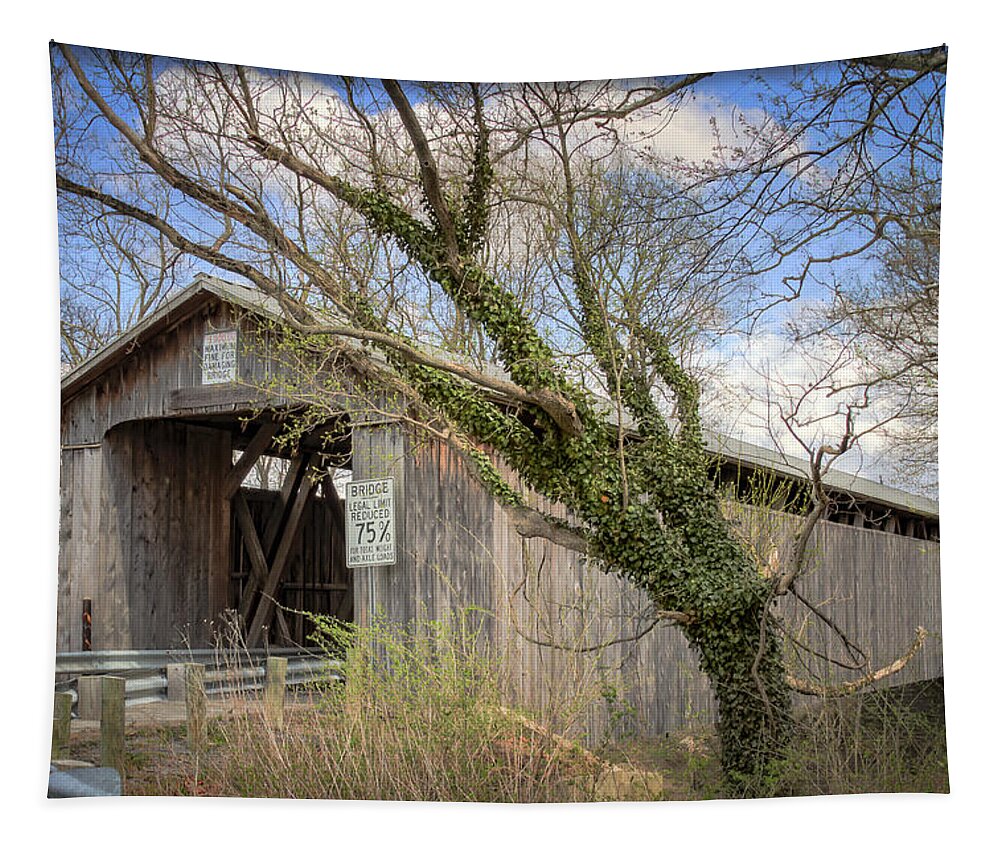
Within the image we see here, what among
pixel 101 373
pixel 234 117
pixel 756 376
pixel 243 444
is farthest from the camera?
pixel 243 444

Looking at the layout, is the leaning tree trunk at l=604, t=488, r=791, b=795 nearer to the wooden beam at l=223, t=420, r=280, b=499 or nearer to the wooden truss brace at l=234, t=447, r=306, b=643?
the wooden beam at l=223, t=420, r=280, b=499

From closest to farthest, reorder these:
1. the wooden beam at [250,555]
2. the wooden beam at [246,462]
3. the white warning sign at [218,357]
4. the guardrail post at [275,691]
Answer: the guardrail post at [275,691], the white warning sign at [218,357], the wooden beam at [246,462], the wooden beam at [250,555]

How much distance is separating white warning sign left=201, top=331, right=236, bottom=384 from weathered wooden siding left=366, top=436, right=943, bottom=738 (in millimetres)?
984

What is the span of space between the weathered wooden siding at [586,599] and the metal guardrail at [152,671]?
0.63 metres

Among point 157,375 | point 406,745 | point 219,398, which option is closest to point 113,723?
point 406,745

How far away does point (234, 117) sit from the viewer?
237 inches

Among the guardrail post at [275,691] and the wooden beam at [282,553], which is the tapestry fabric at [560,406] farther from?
the wooden beam at [282,553]

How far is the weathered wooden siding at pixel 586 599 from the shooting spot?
5.43 m

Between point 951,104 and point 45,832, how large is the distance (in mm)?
5329

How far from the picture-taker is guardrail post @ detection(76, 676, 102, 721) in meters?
5.60

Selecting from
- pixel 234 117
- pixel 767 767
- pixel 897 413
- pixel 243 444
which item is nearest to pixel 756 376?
pixel 897 413

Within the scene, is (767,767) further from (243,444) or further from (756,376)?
(243,444)

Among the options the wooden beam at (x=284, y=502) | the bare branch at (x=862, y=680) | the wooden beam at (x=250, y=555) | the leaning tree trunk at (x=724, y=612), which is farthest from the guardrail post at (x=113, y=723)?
the wooden beam at (x=284, y=502)

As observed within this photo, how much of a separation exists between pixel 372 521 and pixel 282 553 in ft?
9.08
